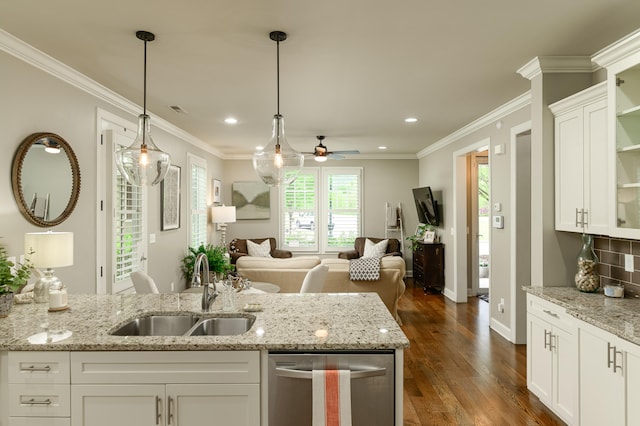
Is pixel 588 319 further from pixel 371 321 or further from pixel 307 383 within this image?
pixel 307 383

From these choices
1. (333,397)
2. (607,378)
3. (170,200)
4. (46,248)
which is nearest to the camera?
(333,397)

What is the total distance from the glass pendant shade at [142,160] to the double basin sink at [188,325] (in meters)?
0.91

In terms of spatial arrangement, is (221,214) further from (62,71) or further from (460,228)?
(62,71)

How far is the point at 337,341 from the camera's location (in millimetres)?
1806

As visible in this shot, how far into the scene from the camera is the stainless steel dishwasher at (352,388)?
1.79m

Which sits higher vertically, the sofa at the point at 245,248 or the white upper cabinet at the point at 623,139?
the white upper cabinet at the point at 623,139

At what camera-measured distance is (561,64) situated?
3.09 meters

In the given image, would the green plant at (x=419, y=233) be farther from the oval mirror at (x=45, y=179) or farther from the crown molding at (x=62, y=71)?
the oval mirror at (x=45, y=179)

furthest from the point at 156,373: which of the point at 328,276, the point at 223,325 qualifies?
the point at 328,276

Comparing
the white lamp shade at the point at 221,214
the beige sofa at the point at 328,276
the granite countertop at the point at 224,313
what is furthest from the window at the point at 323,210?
the granite countertop at the point at 224,313

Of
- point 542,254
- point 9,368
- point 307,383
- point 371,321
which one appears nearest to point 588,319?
point 542,254

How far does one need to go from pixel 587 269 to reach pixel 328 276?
2775mm

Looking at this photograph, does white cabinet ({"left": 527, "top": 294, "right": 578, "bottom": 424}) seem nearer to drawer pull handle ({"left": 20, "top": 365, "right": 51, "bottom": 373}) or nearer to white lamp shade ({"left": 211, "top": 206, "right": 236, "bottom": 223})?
drawer pull handle ({"left": 20, "top": 365, "right": 51, "bottom": 373})

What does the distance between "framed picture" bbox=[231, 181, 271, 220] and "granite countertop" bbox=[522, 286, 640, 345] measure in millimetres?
6272
